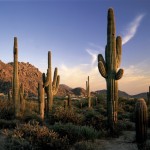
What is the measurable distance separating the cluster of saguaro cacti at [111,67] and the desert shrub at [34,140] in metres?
3.18

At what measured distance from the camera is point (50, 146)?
9211 millimetres

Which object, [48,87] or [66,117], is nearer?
[66,117]

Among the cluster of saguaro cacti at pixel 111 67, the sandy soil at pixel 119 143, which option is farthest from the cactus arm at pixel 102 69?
the sandy soil at pixel 119 143

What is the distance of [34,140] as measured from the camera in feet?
30.9

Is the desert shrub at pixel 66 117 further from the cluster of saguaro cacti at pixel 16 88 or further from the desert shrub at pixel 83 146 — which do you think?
the desert shrub at pixel 83 146

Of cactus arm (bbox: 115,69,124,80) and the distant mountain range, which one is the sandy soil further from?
the distant mountain range

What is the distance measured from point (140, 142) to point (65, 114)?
5068 millimetres

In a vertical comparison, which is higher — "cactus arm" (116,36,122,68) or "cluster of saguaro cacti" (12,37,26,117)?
"cactus arm" (116,36,122,68)

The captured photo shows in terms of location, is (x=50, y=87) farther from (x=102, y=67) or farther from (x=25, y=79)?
(x=25, y=79)

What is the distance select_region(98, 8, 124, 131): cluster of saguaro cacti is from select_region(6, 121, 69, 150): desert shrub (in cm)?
318

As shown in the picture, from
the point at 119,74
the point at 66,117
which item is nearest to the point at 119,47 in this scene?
the point at 119,74

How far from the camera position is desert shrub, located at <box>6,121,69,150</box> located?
8.84 m

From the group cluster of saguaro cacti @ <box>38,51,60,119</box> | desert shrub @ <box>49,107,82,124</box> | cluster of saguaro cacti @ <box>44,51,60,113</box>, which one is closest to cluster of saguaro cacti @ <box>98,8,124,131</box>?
desert shrub @ <box>49,107,82,124</box>

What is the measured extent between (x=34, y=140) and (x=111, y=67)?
497 cm
